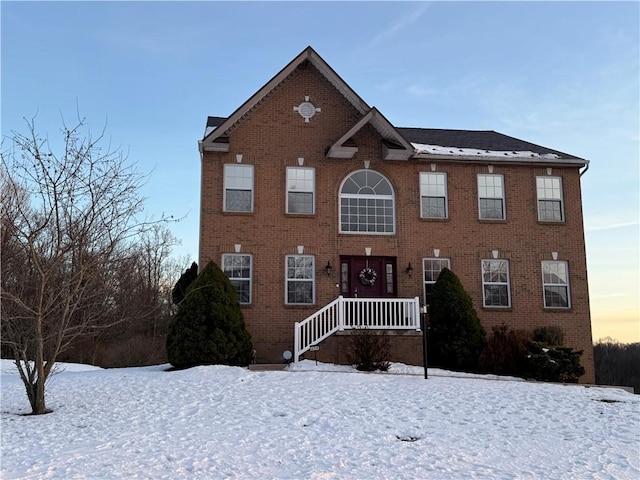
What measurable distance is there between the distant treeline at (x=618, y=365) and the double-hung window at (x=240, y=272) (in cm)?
4423

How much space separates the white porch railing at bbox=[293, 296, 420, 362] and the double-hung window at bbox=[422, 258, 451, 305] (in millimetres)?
1425

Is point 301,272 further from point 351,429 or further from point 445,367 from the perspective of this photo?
point 351,429

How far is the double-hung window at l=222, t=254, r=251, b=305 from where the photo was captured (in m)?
16.6

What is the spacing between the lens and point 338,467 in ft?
23.1

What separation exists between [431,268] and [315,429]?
9.70 meters

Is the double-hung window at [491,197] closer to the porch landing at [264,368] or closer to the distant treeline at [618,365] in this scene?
the porch landing at [264,368]

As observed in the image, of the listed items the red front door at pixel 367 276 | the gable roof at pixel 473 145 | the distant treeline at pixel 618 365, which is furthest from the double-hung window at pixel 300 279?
the distant treeline at pixel 618 365

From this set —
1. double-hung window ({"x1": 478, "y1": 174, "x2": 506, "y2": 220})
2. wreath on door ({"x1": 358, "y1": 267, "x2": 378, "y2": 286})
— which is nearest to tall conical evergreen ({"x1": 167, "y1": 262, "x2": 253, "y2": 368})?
wreath on door ({"x1": 358, "y1": 267, "x2": 378, "y2": 286})

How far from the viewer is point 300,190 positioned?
17.5 m

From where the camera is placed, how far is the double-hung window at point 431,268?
17519 mm

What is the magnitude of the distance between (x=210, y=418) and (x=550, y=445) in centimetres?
509

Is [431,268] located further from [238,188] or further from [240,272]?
[238,188]

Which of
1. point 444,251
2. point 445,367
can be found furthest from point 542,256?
point 445,367

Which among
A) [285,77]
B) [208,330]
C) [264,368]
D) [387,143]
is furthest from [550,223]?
[208,330]
